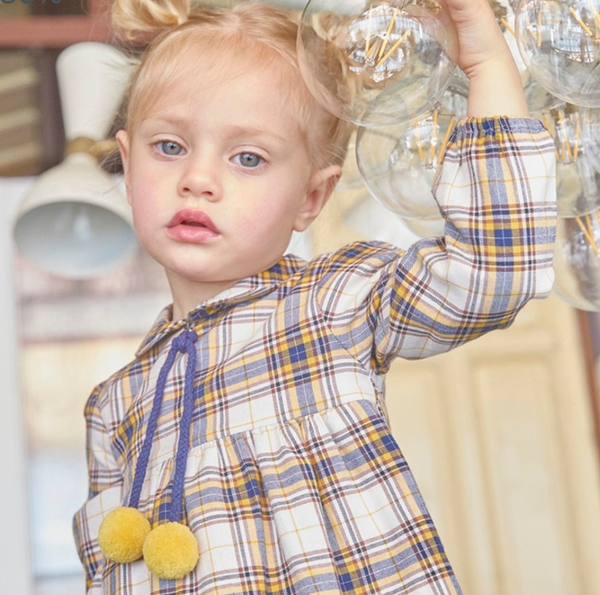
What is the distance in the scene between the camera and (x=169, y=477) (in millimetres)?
786

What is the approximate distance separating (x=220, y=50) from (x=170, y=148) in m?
0.10

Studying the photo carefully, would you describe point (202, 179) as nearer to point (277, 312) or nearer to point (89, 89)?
point (277, 312)

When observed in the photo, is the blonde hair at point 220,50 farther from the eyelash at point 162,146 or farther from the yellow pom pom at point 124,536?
the yellow pom pom at point 124,536

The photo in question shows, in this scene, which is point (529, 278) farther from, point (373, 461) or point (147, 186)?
point (147, 186)

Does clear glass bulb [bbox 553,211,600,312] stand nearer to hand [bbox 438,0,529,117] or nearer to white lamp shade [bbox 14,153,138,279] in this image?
hand [bbox 438,0,529,117]

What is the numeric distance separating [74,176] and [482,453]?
1.31m

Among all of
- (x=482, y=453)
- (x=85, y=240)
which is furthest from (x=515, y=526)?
A: (x=85, y=240)

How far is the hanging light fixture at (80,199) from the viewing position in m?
1.36

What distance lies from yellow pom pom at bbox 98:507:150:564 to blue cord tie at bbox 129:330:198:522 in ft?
0.08

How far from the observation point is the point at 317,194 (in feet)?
2.98

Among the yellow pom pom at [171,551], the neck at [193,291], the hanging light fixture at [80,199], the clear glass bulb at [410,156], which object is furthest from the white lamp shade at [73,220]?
the yellow pom pom at [171,551]

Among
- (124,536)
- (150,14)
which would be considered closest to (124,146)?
(150,14)

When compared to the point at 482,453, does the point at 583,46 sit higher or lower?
higher

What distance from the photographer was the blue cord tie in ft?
2.47
